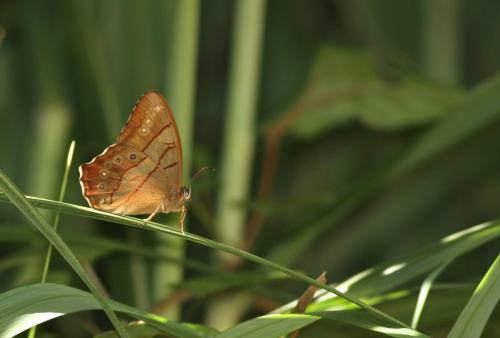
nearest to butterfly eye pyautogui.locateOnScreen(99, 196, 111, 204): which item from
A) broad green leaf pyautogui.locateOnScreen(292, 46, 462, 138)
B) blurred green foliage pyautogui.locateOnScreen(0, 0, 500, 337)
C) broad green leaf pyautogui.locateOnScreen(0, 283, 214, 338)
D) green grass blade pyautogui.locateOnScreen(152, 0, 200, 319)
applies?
blurred green foliage pyautogui.locateOnScreen(0, 0, 500, 337)

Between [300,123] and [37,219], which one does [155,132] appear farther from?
[300,123]

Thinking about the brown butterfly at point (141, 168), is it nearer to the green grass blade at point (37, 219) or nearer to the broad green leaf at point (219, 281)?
the broad green leaf at point (219, 281)

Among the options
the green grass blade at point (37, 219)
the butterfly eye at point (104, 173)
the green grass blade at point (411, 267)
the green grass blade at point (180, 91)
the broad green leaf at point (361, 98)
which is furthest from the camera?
the broad green leaf at point (361, 98)

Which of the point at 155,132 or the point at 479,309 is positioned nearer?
the point at 479,309

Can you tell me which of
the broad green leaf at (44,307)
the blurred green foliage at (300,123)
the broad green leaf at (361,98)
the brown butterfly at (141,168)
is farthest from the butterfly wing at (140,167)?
the broad green leaf at (361,98)

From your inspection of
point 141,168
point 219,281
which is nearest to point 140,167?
point 141,168

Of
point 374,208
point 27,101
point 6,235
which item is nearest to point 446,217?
point 374,208
